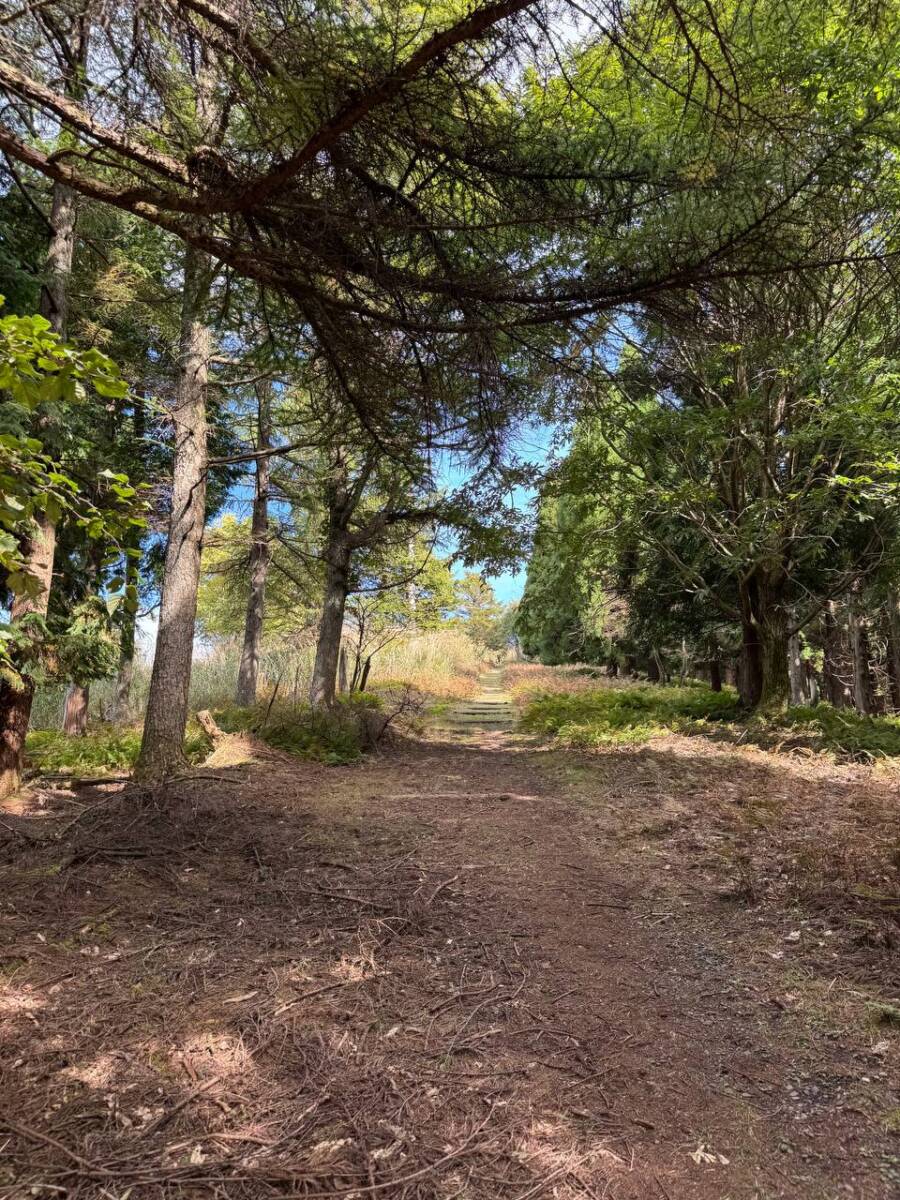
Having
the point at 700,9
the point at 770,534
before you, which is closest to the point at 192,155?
the point at 700,9

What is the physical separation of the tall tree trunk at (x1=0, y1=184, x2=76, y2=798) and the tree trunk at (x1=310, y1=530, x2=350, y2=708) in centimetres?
460

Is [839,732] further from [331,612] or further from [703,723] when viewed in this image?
[331,612]

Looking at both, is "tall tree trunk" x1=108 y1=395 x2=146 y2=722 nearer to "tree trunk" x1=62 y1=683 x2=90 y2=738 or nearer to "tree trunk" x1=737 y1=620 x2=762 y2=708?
"tree trunk" x1=62 y1=683 x2=90 y2=738

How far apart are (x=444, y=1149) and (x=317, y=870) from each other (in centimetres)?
245

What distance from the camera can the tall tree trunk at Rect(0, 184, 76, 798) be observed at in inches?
222

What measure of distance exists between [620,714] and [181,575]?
24.9 feet

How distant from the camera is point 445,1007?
8.42 feet

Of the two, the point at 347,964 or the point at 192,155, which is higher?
the point at 192,155

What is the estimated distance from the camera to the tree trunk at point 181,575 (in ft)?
21.7

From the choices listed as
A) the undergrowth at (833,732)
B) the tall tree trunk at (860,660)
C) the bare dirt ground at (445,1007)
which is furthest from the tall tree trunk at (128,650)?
the tall tree trunk at (860,660)

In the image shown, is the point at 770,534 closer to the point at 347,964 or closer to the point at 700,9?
the point at 700,9

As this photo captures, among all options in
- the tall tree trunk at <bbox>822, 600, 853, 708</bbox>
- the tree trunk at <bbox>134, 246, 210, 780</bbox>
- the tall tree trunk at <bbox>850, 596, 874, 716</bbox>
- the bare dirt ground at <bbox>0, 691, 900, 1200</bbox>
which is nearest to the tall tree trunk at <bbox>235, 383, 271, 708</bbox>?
the tree trunk at <bbox>134, 246, 210, 780</bbox>

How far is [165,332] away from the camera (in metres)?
8.47

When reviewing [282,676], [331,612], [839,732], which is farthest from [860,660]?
[282,676]
